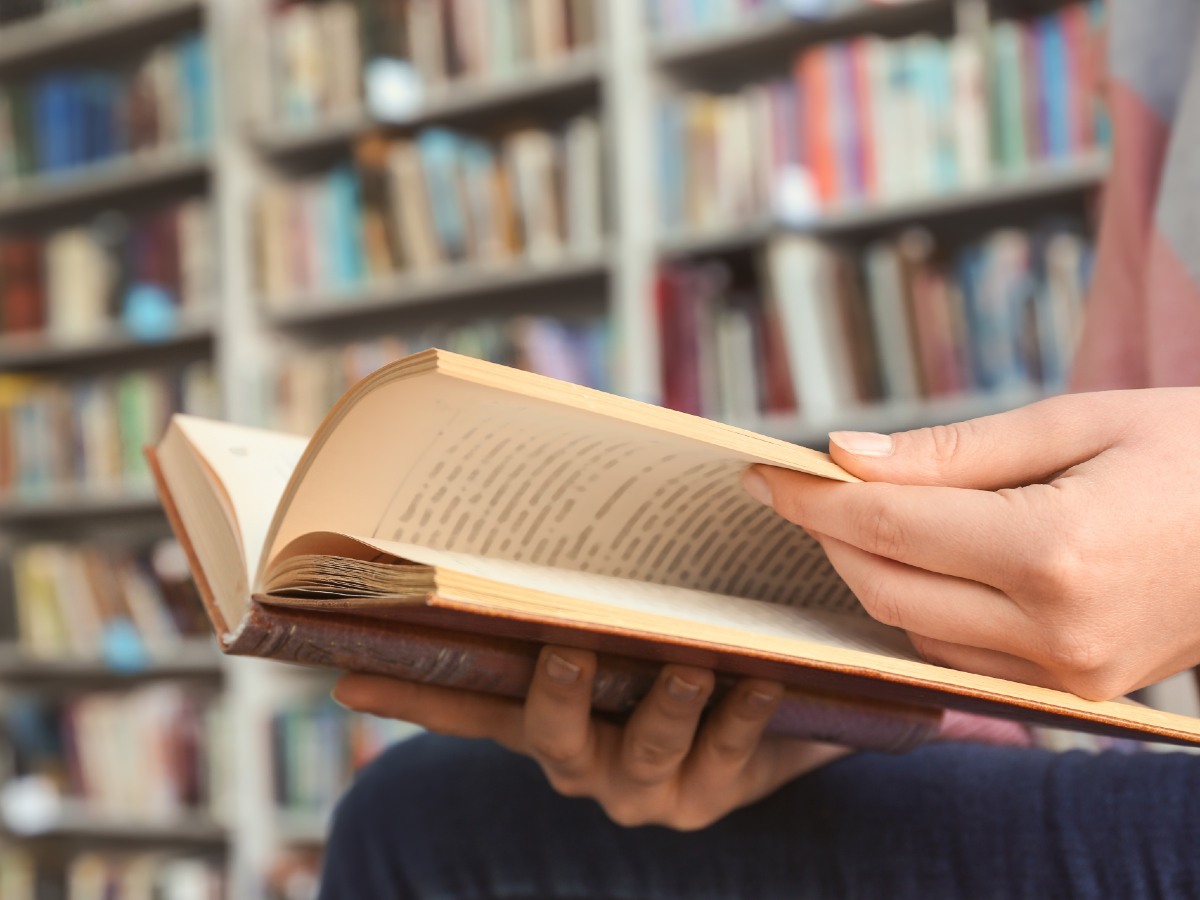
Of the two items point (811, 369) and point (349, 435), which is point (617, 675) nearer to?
point (349, 435)

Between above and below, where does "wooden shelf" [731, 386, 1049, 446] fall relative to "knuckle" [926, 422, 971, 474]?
below

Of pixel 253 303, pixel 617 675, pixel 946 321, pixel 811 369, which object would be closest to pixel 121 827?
pixel 253 303

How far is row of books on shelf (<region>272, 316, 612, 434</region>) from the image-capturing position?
2215mm

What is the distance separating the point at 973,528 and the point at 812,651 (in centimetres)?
8

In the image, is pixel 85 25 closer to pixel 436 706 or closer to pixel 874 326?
pixel 874 326

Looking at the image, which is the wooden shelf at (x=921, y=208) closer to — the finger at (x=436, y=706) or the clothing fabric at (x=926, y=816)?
the clothing fabric at (x=926, y=816)

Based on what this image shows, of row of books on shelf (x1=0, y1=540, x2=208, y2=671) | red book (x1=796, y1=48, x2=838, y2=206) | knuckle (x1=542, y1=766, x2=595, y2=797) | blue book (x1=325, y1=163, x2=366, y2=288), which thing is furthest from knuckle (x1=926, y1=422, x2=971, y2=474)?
row of books on shelf (x1=0, y1=540, x2=208, y2=671)

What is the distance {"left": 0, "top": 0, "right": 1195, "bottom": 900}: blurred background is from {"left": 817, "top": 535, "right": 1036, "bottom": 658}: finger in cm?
143

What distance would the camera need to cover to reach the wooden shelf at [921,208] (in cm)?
181

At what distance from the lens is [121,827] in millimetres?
2613

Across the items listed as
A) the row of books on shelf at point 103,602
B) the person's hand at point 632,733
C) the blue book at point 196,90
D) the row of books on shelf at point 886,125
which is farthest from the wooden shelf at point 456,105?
the person's hand at point 632,733

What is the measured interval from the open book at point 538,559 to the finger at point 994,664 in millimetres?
15

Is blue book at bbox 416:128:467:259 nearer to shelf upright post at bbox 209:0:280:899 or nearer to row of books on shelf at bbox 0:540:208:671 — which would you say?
shelf upright post at bbox 209:0:280:899

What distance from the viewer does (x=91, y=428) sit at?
109 inches
